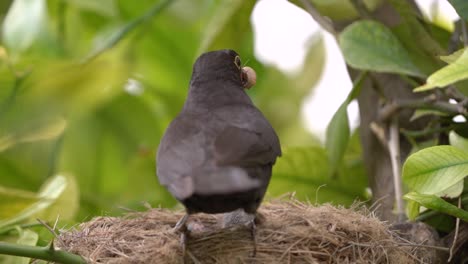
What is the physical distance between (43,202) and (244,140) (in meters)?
0.90

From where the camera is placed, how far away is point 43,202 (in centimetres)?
279

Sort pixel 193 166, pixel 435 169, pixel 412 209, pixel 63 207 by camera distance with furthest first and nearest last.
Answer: pixel 63 207, pixel 412 209, pixel 435 169, pixel 193 166

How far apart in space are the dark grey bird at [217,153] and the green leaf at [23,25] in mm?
848

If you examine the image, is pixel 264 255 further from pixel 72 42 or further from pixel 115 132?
pixel 72 42

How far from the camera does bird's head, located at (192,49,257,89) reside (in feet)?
8.58

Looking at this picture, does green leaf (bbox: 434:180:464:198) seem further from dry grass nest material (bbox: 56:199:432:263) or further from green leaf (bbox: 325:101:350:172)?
green leaf (bbox: 325:101:350:172)

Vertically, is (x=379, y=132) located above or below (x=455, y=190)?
below

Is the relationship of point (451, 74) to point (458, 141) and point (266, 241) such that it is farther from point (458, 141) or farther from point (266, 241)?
point (266, 241)

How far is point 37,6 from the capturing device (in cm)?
312

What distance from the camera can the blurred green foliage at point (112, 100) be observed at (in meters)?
2.99

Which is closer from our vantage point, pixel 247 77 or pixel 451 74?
pixel 451 74

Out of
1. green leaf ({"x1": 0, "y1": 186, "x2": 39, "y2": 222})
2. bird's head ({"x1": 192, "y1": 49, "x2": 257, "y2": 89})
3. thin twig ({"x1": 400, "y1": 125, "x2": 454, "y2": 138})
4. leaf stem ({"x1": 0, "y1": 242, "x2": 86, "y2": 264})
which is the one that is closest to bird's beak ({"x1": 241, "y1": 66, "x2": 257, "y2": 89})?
bird's head ({"x1": 192, "y1": 49, "x2": 257, "y2": 89})

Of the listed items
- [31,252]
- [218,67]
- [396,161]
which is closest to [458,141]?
[396,161]

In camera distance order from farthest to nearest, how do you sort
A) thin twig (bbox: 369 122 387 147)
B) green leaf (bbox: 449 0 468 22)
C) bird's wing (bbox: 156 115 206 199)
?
thin twig (bbox: 369 122 387 147), green leaf (bbox: 449 0 468 22), bird's wing (bbox: 156 115 206 199)
